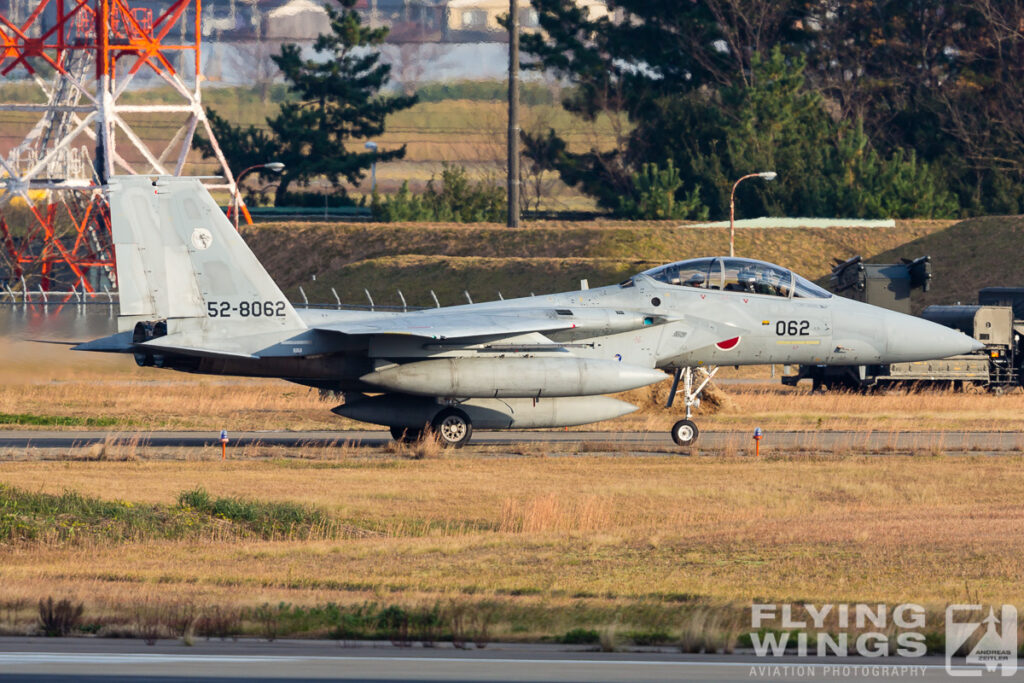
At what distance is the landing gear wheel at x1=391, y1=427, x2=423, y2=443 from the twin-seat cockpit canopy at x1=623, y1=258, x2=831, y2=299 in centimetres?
497

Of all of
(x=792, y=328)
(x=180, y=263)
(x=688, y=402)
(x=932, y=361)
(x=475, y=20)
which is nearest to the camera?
(x=180, y=263)

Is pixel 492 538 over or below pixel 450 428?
below

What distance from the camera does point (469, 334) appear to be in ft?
77.3

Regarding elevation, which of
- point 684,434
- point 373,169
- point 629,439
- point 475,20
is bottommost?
point 629,439

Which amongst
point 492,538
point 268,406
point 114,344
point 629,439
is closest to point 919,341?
point 629,439

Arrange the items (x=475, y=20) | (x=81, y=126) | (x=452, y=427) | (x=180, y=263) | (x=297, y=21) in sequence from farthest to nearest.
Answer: (x=297, y=21) → (x=475, y=20) → (x=81, y=126) → (x=452, y=427) → (x=180, y=263)

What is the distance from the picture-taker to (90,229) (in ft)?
227

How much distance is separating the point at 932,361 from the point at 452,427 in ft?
52.4

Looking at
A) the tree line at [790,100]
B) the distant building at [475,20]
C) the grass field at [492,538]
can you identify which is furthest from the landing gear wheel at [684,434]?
the distant building at [475,20]

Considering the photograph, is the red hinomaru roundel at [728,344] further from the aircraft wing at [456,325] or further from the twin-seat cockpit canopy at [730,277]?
the aircraft wing at [456,325]

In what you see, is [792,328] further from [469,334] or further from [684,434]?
[469,334]

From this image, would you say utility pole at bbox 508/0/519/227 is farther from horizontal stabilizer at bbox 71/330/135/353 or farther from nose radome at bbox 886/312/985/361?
horizontal stabilizer at bbox 71/330/135/353

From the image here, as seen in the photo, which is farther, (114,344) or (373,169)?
(373,169)

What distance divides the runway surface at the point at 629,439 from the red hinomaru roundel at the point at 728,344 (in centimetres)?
186
